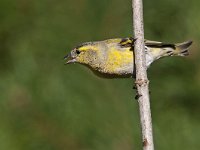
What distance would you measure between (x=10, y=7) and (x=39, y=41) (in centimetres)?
30

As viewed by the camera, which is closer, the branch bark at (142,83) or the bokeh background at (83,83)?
the branch bark at (142,83)

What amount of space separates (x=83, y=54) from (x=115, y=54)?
23cm

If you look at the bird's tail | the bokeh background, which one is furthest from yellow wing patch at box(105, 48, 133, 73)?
the bokeh background

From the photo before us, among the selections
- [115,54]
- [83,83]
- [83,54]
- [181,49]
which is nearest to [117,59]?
[115,54]

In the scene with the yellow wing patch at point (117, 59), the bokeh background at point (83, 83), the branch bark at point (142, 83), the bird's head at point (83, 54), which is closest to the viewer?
the branch bark at point (142, 83)

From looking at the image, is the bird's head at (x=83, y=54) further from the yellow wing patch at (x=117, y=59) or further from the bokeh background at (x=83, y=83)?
the bokeh background at (x=83, y=83)

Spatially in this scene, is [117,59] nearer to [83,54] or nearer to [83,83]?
[83,54]

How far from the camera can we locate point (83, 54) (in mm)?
3975

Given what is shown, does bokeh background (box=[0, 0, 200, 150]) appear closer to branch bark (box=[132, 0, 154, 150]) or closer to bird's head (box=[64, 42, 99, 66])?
bird's head (box=[64, 42, 99, 66])

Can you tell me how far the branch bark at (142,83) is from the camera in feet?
8.91

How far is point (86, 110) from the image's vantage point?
4.21 metres

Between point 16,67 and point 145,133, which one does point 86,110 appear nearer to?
point 16,67

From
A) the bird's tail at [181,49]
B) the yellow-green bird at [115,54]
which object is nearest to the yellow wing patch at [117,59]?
the yellow-green bird at [115,54]

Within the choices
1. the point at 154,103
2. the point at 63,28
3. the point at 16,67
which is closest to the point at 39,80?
the point at 16,67
